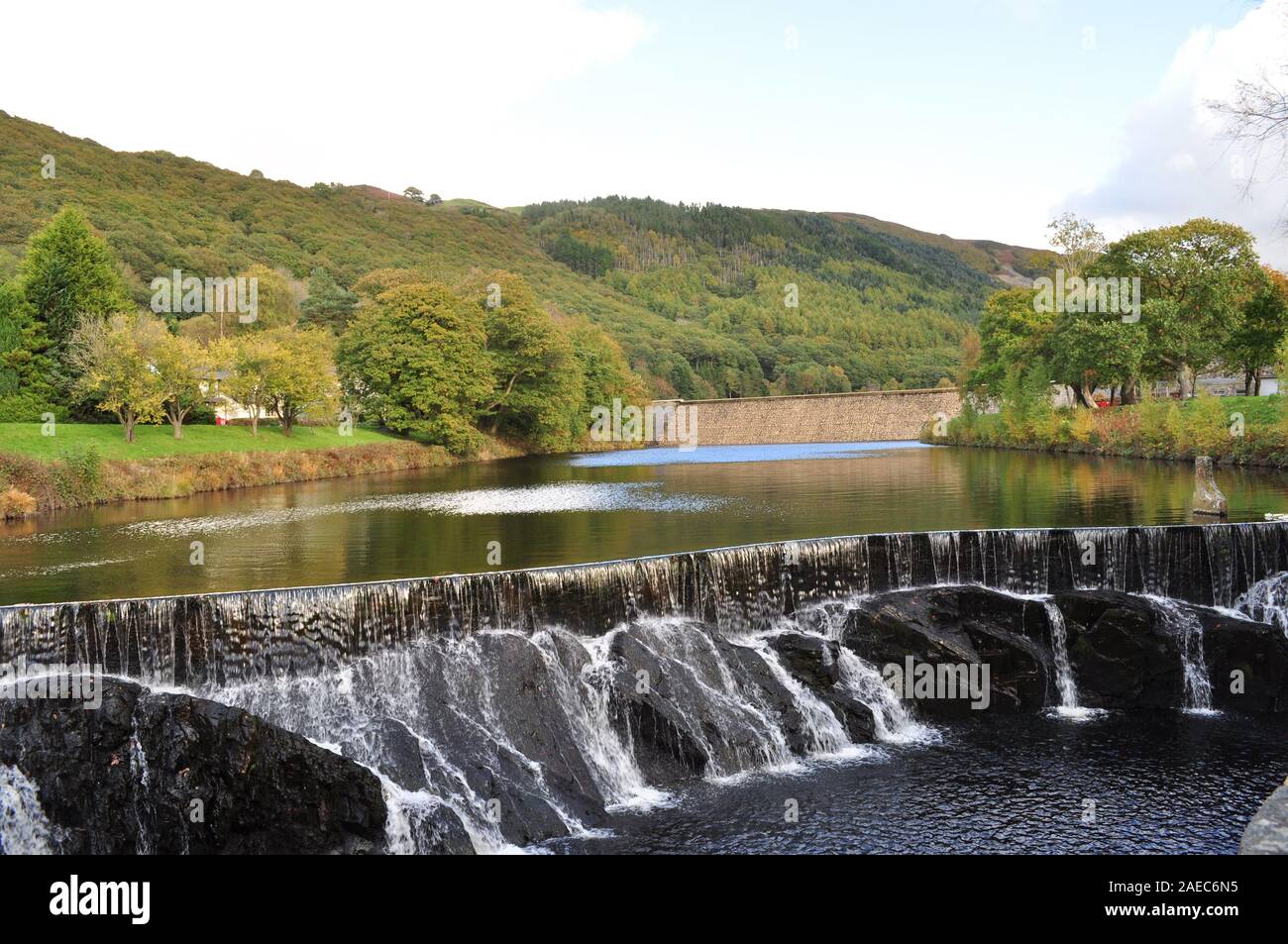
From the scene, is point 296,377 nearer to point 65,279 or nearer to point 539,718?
point 65,279

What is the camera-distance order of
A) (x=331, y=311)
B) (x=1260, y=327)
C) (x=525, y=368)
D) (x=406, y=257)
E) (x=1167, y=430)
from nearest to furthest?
(x=1167, y=430), (x=1260, y=327), (x=525, y=368), (x=331, y=311), (x=406, y=257)

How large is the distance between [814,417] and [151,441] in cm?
7703

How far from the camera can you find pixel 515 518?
26.0 m

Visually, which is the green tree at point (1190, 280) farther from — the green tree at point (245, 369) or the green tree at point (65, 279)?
the green tree at point (65, 279)

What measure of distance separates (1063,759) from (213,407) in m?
41.7

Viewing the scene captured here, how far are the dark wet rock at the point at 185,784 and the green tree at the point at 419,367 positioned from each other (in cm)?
4638

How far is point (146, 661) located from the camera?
12539mm

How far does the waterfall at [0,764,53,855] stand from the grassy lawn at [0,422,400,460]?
22287 millimetres

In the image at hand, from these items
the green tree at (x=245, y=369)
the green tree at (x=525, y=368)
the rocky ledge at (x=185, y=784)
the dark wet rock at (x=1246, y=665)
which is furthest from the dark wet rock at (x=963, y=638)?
the green tree at (x=525, y=368)

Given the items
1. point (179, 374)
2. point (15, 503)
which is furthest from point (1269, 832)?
point (179, 374)

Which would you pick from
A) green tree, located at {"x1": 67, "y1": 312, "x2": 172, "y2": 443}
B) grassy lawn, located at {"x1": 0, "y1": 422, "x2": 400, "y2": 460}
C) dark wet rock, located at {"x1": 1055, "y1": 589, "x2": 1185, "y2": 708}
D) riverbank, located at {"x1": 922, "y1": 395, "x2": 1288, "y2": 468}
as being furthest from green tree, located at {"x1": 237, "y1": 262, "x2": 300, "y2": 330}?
dark wet rock, located at {"x1": 1055, "y1": 589, "x2": 1185, "y2": 708}

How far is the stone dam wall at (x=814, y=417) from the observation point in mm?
97250
